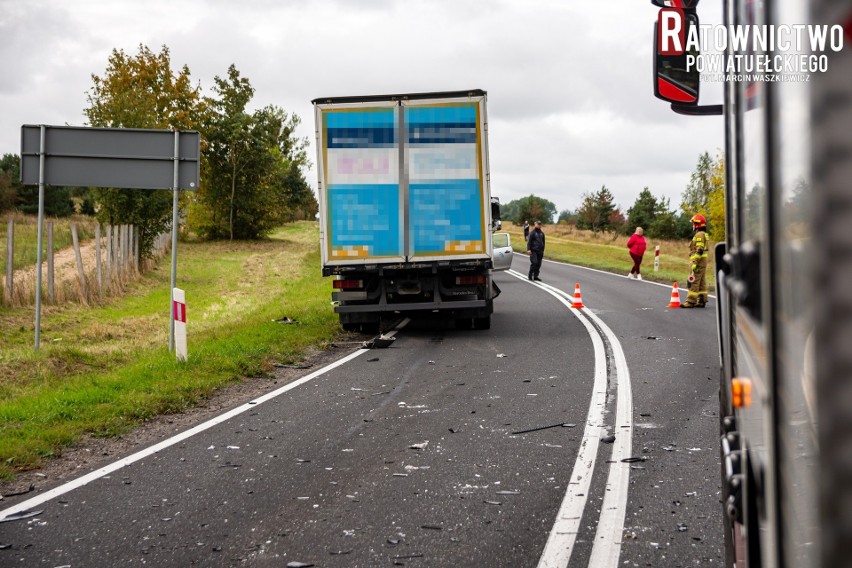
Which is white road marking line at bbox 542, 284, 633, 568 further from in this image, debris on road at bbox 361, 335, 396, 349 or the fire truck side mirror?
debris on road at bbox 361, 335, 396, 349

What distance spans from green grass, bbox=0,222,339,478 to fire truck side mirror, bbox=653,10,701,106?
5.18m

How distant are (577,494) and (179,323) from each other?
7.12m

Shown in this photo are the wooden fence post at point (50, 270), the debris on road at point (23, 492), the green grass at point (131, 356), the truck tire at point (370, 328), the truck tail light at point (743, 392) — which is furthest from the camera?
the wooden fence post at point (50, 270)

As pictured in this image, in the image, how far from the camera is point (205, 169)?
171ft

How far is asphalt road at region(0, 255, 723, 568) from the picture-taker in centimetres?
440

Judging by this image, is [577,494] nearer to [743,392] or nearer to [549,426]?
[549,426]

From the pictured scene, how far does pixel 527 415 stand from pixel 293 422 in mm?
2117

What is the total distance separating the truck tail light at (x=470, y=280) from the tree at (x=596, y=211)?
82.1m

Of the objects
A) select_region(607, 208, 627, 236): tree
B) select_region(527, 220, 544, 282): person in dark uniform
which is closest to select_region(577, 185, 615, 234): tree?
select_region(607, 208, 627, 236): tree

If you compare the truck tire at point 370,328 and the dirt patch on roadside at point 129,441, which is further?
the truck tire at point 370,328

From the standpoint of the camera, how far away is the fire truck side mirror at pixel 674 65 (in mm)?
3779

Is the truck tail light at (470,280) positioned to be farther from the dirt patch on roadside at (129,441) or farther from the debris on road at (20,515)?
the debris on road at (20,515)

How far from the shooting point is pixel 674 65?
3859 millimetres

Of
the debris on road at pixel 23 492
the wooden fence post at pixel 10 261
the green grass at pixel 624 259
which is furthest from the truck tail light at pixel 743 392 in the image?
the green grass at pixel 624 259
